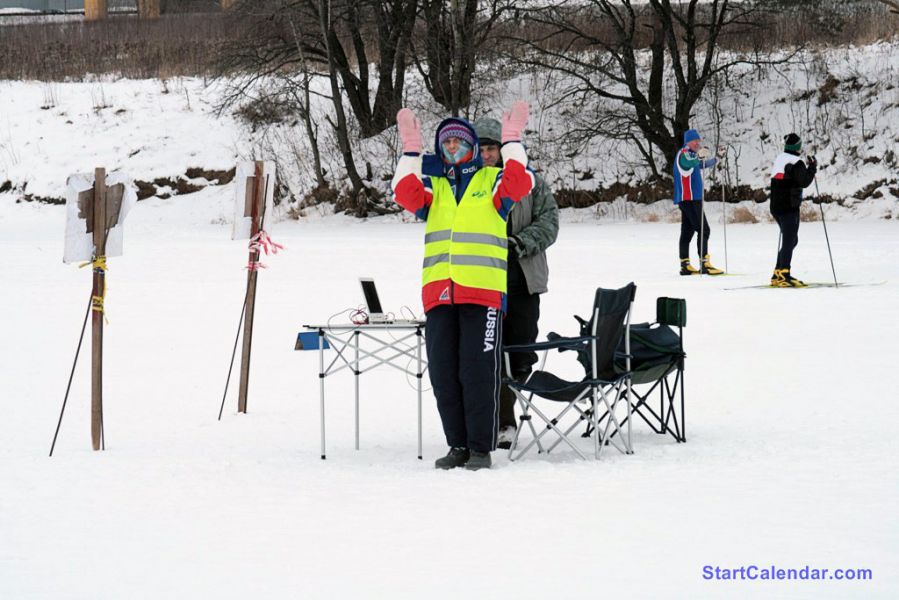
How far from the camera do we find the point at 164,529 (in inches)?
199

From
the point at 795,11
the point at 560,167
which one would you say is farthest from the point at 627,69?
the point at 795,11

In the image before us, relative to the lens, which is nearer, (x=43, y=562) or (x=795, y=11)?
(x=43, y=562)

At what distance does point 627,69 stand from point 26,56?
1829cm

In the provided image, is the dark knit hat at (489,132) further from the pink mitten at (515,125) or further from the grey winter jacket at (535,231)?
the grey winter jacket at (535,231)

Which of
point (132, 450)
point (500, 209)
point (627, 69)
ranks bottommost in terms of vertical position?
point (132, 450)

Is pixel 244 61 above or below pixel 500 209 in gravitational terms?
above

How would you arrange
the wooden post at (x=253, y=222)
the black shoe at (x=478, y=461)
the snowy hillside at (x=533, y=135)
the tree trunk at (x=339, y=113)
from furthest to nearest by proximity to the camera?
the tree trunk at (x=339, y=113)
the snowy hillside at (x=533, y=135)
the wooden post at (x=253, y=222)
the black shoe at (x=478, y=461)

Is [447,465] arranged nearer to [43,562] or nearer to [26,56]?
[43,562]

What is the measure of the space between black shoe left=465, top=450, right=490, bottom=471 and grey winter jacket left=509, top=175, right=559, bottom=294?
988 mm

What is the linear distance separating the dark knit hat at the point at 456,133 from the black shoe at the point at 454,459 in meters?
1.48

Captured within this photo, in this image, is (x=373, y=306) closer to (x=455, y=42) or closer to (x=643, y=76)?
(x=455, y=42)

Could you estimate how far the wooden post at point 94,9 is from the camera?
41.3 metres

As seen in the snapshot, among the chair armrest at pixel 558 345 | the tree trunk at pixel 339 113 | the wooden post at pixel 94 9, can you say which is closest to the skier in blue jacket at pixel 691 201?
the chair armrest at pixel 558 345

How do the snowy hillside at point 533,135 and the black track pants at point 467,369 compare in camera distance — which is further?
the snowy hillside at point 533,135
